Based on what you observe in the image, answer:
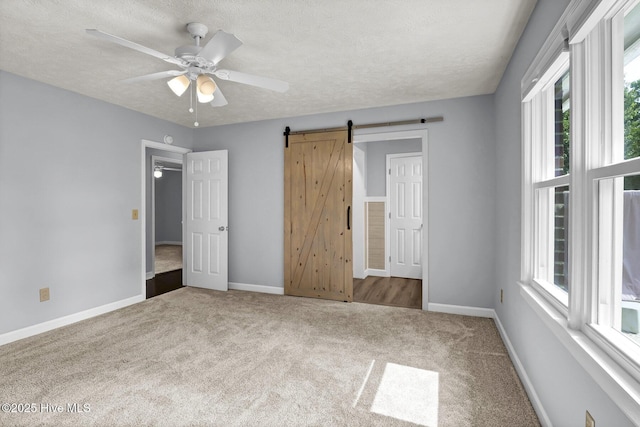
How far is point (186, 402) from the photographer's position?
1.98 m

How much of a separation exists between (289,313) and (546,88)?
10.1ft

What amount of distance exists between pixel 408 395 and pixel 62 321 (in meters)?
3.42

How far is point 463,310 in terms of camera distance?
364cm

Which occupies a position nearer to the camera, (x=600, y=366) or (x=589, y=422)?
(x=600, y=366)

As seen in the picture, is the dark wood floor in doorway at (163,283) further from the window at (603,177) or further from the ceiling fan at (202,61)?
the window at (603,177)

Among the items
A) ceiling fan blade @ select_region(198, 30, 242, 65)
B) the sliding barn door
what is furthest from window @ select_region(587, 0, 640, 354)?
the sliding barn door

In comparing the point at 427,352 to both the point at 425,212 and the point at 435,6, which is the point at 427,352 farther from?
the point at 435,6

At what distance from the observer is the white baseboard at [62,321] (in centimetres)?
291

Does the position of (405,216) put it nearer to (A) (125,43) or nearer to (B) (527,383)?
(B) (527,383)

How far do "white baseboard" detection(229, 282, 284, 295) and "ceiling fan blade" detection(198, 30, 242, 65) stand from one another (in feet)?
10.4

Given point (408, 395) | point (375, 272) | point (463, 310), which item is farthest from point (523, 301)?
point (375, 272)

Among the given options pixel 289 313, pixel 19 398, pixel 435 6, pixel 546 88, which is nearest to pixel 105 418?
pixel 19 398

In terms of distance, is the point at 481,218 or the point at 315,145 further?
the point at 315,145

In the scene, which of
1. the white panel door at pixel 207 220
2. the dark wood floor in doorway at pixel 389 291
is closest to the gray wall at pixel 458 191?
the dark wood floor in doorway at pixel 389 291
